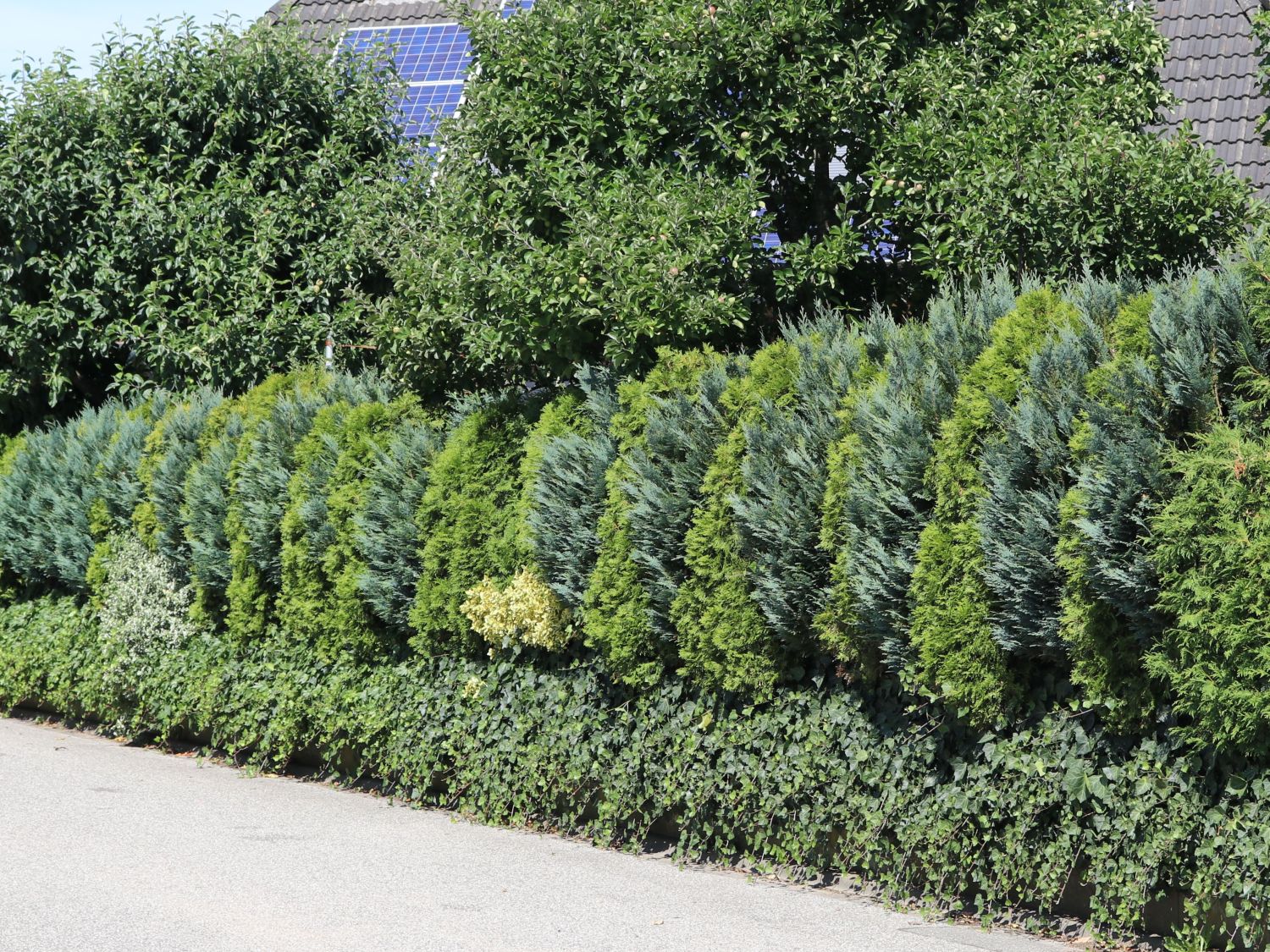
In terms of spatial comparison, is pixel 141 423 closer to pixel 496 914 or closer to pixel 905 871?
pixel 496 914

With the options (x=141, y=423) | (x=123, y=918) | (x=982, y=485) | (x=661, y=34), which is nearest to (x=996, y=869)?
(x=982, y=485)

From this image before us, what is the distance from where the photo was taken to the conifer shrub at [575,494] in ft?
24.4

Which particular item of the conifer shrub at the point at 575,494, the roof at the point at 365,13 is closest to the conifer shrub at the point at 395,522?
the conifer shrub at the point at 575,494

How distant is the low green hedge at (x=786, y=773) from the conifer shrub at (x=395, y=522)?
1.54 feet

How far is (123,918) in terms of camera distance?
5.76 meters

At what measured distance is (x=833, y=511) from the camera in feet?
20.6

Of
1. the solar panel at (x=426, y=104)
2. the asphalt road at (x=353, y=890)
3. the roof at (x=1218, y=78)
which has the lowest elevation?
the asphalt road at (x=353, y=890)

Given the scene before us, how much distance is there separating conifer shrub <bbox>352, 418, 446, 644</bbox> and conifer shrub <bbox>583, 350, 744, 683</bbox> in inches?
63.7

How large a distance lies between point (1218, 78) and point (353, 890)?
12.6 metres

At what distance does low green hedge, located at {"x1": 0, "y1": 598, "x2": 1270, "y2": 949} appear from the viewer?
17.3ft

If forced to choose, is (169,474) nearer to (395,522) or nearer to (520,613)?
(395,522)

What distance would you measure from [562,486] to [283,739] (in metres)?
3.17

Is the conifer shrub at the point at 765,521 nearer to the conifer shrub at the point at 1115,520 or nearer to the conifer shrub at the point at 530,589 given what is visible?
the conifer shrub at the point at 530,589

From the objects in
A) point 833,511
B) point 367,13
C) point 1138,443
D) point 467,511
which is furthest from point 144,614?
point 367,13
